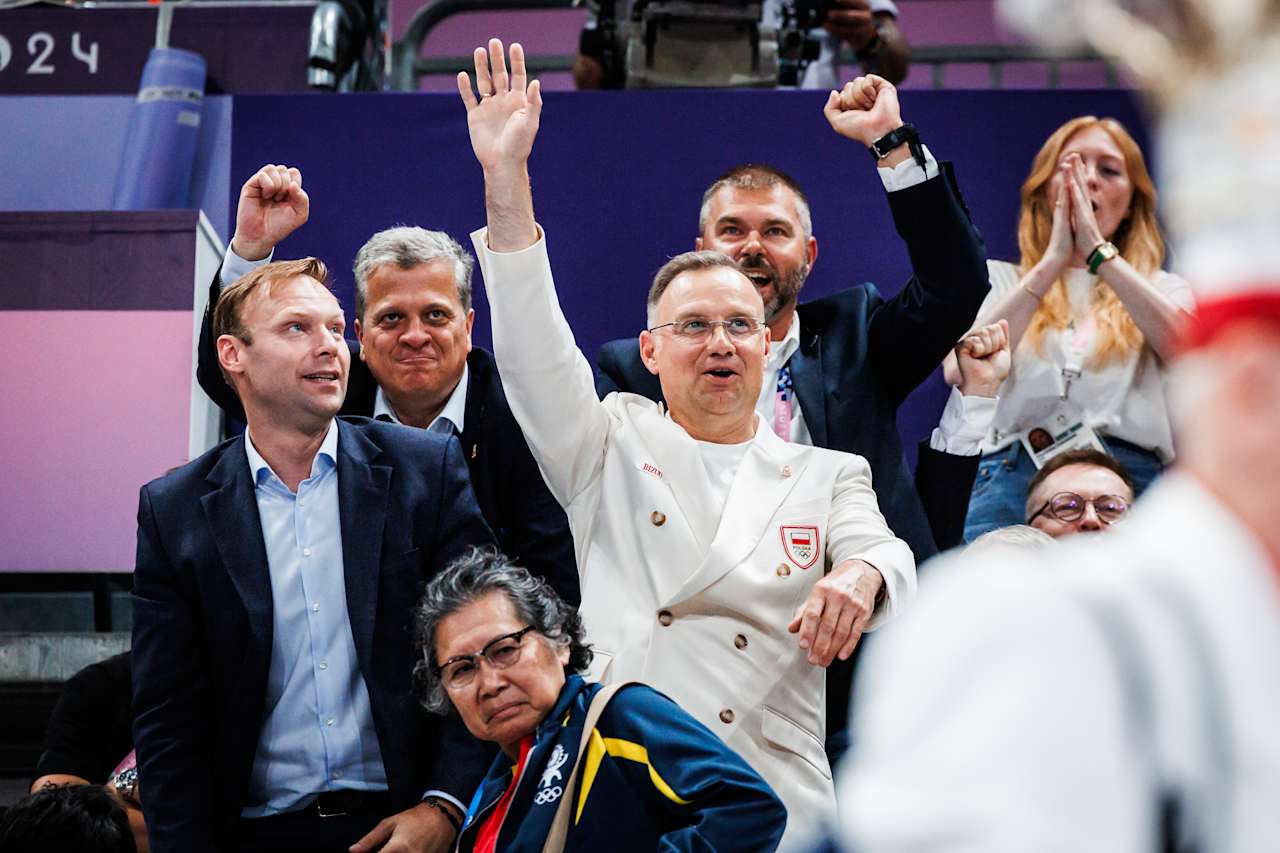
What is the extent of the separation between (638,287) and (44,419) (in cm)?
146

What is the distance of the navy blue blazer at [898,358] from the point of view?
286 centimetres

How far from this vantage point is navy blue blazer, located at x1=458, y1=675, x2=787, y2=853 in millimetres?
2045

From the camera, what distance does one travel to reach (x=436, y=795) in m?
2.49

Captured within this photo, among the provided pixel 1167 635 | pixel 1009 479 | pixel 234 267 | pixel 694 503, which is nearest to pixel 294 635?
pixel 694 503

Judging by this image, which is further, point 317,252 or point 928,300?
point 317,252

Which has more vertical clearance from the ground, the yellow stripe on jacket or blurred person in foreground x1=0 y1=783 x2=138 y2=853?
the yellow stripe on jacket

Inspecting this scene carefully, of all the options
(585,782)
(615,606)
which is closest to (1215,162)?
(585,782)

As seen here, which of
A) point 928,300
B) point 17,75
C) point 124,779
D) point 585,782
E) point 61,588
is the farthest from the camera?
point 17,75

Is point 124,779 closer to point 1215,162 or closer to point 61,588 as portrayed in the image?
point 61,588

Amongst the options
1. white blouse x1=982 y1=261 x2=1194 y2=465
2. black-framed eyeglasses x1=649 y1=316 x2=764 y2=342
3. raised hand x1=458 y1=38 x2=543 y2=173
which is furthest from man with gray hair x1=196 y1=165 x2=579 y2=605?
white blouse x1=982 y1=261 x2=1194 y2=465

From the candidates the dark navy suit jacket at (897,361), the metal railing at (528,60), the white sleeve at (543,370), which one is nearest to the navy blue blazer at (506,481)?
the dark navy suit jacket at (897,361)

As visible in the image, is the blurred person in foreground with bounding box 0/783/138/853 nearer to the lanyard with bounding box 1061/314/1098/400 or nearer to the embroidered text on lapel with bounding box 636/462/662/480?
the embroidered text on lapel with bounding box 636/462/662/480

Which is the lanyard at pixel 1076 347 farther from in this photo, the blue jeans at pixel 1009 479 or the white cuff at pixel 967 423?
the white cuff at pixel 967 423

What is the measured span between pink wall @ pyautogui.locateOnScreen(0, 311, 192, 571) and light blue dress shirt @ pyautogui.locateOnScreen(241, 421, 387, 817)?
1343mm
